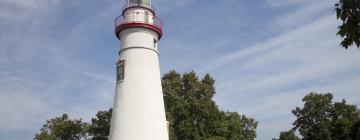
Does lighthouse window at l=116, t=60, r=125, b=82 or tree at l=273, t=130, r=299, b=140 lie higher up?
tree at l=273, t=130, r=299, b=140

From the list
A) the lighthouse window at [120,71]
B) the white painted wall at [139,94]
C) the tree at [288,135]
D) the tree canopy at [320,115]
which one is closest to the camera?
the white painted wall at [139,94]

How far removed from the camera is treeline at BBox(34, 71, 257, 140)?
1560 inches

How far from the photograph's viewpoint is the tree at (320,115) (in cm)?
5288

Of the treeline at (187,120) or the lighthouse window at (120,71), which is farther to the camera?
the treeline at (187,120)

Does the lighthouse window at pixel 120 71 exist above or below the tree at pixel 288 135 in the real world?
below

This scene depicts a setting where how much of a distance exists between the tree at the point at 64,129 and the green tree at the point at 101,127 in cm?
344

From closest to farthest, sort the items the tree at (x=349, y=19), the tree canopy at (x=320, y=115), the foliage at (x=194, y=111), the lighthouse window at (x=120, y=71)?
the tree at (x=349, y=19) < the lighthouse window at (x=120, y=71) < the foliage at (x=194, y=111) < the tree canopy at (x=320, y=115)

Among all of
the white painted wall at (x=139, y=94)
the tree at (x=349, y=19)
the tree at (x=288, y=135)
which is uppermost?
the tree at (x=288, y=135)

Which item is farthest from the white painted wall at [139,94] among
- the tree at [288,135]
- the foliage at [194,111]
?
the tree at [288,135]

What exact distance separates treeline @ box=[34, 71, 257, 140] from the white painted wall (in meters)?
14.5

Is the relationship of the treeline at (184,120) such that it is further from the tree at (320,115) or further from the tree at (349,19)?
the tree at (349,19)

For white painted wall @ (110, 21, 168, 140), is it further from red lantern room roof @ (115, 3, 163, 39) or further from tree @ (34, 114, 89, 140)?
tree @ (34, 114, 89, 140)

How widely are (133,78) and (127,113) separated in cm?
188

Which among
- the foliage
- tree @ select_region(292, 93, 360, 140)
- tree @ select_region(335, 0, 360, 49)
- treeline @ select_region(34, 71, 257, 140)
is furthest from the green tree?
tree @ select_region(335, 0, 360, 49)
